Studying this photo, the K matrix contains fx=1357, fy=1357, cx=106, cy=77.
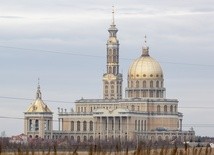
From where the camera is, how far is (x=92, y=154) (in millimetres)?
47688

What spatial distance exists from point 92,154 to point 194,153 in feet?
41.4

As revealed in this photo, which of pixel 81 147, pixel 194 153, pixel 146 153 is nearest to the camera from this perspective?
pixel 146 153

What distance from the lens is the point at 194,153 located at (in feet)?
195

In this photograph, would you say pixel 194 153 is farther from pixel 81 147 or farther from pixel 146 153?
pixel 81 147

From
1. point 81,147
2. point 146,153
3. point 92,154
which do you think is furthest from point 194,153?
point 81,147

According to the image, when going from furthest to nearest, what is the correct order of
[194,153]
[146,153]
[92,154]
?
[194,153] < [146,153] < [92,154]

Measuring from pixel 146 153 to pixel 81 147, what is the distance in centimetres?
6765

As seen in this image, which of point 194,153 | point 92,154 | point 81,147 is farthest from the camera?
point 81,147

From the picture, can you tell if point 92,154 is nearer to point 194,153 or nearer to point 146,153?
point 146,153

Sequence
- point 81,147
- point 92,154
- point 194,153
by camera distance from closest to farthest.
Result: point 92,154 → point 194,153 → point 81,147

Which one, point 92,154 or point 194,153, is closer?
point 92,154

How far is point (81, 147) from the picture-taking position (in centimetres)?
11831

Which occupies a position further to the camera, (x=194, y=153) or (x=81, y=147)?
(x=81, y=147)

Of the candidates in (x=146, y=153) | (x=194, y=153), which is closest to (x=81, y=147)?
(x=194, y=153)
